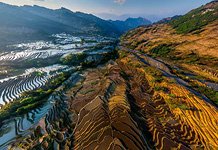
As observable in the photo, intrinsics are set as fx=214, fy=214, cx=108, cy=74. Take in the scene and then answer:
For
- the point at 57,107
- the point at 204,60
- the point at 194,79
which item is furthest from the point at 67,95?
the point at 204,60

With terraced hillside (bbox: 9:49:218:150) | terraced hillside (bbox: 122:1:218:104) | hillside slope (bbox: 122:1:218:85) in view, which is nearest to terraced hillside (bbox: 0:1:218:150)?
terraced hillside (bbox: 9:49:218:150)

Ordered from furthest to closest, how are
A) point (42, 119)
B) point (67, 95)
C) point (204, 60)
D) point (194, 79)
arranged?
point (204, 60) → point (194, 79) → point (67, 95) → point (42, 119)

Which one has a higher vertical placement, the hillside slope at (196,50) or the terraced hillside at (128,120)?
the terraced hillside at (128,120)

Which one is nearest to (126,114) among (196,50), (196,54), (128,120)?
(128,120)

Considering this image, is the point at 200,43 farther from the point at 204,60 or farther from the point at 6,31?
the point at 6,31

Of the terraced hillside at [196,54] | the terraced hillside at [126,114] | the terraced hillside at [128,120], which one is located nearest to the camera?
the terraced hillside at [128,120]

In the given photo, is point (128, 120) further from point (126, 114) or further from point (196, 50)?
point (196, 50)

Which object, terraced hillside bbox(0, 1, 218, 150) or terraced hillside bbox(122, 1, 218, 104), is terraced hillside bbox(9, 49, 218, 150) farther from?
terraced hillside bbox(122, 1, 218, 104)

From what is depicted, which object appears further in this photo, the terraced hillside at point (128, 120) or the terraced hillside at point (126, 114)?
the terraced hillside at point (126, 114)

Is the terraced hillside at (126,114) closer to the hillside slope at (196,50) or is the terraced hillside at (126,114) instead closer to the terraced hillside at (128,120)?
the terraced hillside at (128,120)

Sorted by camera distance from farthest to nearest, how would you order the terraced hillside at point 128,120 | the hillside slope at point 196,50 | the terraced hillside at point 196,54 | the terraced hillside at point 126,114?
1. the hillside slope at point 196,50
2. the terraced hillside at point 196,54
3. the terraced hillside at point 126,114
4. the terraced hillside at point 128,120

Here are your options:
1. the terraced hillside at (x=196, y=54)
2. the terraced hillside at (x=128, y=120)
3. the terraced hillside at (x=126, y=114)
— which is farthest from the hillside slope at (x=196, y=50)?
the terraced hillside at (x=128, y=120)
